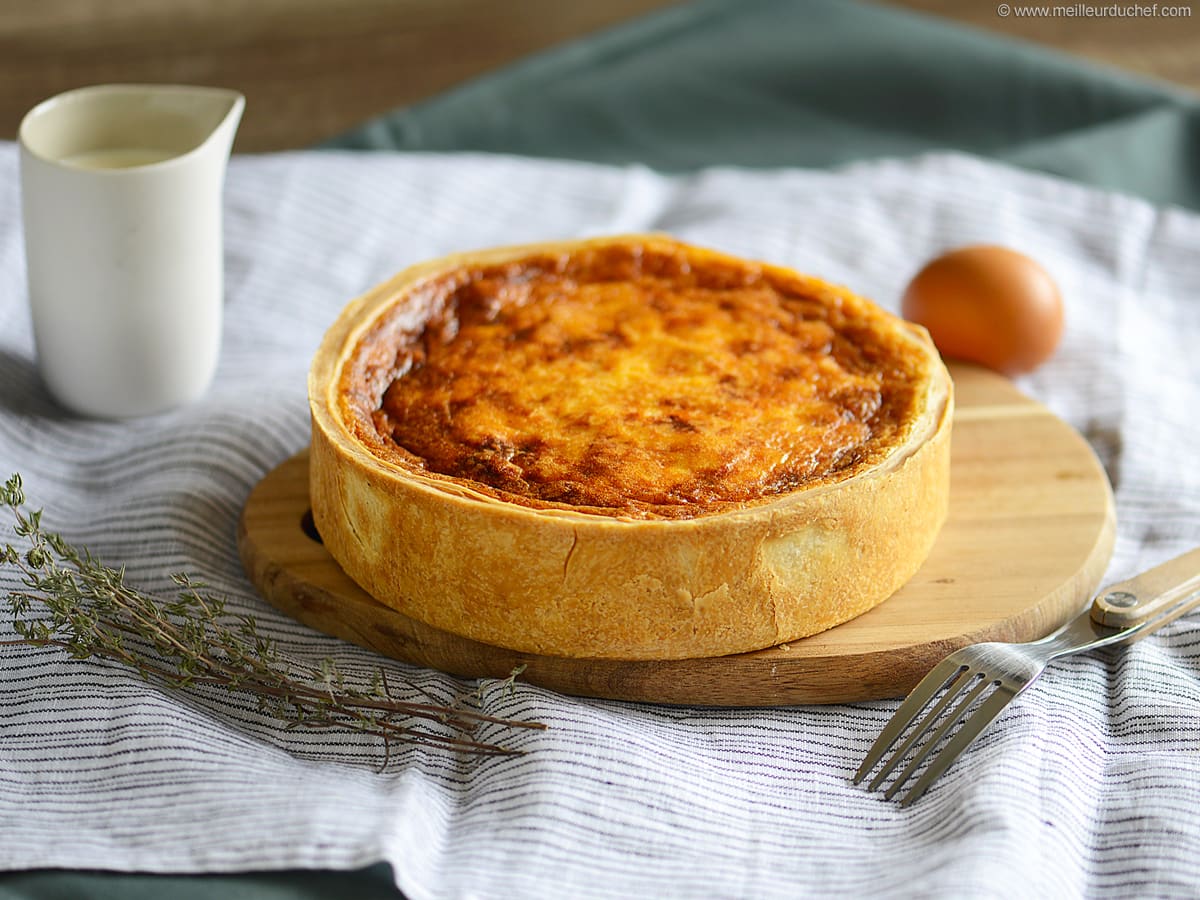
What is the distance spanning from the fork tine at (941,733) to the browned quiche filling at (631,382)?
14.4 inches

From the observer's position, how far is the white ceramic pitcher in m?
2.65

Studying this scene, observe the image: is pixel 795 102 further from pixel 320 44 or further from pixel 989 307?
pixel 320 44

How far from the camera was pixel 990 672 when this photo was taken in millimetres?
2070

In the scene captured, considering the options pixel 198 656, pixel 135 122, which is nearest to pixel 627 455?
pixel 198 656

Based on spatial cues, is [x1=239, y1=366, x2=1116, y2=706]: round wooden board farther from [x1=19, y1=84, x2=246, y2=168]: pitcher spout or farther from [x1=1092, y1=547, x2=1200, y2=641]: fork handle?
[x1=19, y1=84, x2=246, y2=168]: pitcher spout

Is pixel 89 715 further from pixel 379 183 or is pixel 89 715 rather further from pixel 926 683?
pixel 379 183

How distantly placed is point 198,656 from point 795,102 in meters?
2.93

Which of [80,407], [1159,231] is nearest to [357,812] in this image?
[80,407]

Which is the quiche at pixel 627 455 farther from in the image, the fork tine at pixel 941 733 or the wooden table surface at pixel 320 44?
the wooden table surface at pixel 320 44

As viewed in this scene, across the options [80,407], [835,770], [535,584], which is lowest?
[80,407]

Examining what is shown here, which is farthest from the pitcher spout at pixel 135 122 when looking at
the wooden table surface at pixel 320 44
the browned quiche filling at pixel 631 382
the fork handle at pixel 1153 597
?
the wooden table surface at pixel 320 44

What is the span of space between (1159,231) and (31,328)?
9.03 ft

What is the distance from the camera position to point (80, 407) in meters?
2.88

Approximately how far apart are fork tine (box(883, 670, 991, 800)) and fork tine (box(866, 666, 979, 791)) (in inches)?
0.5
